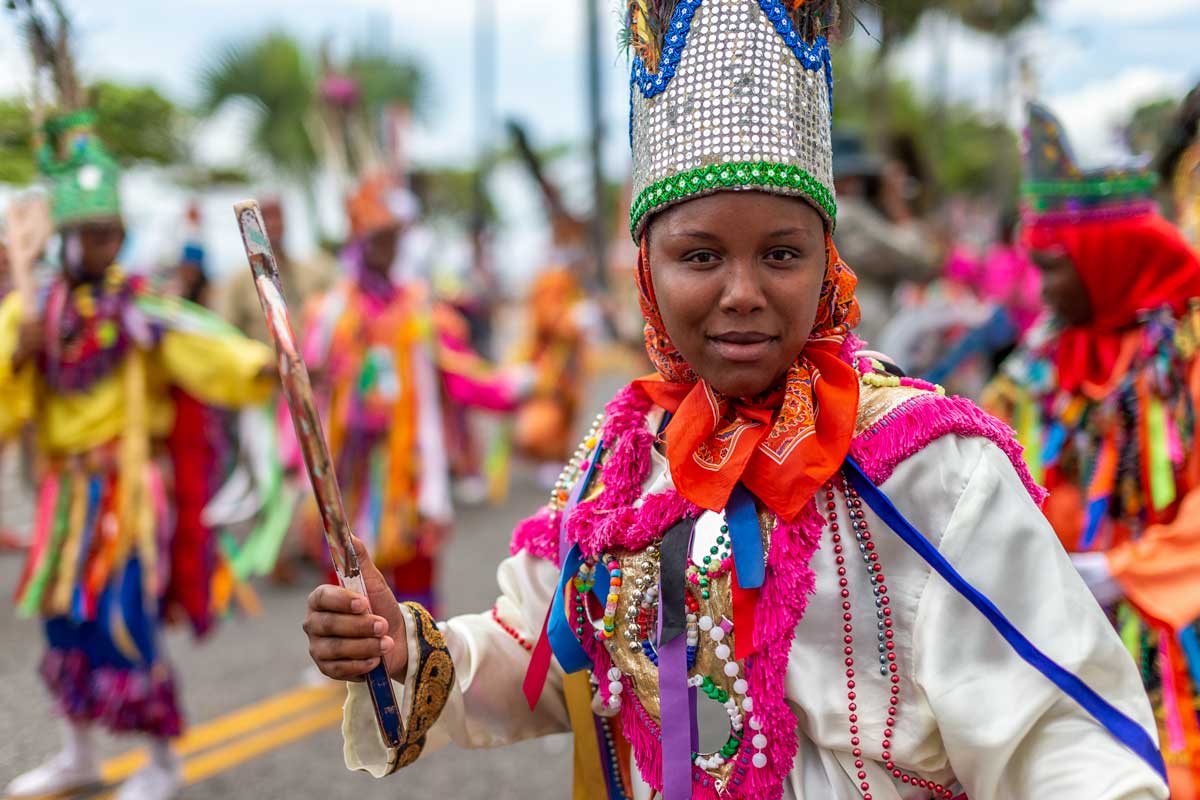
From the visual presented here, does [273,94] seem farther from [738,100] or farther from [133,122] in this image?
[738,100]

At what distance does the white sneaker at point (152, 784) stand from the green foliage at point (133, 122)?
7.44 ft

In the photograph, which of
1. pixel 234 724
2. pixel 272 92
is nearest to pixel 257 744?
pixel 234 724

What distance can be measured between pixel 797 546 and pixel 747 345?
29 centimetres

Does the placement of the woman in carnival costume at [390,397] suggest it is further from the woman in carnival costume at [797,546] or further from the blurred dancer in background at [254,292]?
the woman in carnival costume at [797,546]

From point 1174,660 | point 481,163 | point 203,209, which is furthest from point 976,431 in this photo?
point 481,163

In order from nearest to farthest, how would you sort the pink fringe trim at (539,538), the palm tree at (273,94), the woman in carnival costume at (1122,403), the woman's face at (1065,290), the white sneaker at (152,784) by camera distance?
the pink fringe trim at (539,538), the woman in carnival costume at (1122,403), the woman's face at (1065,290), the white sneaker at (152,784), the palm tree at (273,94)

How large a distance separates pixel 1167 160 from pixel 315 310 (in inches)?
146

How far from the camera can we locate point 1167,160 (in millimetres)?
3646

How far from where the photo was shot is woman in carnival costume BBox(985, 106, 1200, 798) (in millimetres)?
2232

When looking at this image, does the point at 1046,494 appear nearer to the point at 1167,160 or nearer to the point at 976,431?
the point at 976,431

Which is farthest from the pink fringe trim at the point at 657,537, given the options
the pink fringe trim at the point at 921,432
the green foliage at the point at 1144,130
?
the green foliage at the point at 1144,130

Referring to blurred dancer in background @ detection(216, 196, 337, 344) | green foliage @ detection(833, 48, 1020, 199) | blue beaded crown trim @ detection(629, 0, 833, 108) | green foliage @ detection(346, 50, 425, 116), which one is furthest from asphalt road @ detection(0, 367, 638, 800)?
green foliage @ detection(346, 50, 425, 116)

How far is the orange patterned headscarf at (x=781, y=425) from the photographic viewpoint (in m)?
1.45

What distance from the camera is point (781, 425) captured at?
1.47 m
